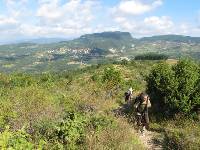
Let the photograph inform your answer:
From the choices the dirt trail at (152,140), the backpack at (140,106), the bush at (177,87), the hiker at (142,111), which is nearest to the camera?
the dirt trail at (152,140)

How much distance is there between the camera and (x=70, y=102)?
18.4 m

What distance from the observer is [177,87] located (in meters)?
17.9

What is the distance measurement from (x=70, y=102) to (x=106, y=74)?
22.7 metres

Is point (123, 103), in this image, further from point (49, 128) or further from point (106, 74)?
point (106, 74)

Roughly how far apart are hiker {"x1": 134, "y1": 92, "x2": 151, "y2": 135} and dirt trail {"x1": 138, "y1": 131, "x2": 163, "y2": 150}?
1.47 ft

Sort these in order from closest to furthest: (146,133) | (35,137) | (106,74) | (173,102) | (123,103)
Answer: (35,137) → (146,133) → (173,102) → (123,103) → (106,74)

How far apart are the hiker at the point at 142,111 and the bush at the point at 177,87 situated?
6.06 ft

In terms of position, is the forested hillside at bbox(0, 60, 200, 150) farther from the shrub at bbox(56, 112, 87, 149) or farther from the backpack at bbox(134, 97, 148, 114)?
the backpack at bbox(134, 97, 148, 114)

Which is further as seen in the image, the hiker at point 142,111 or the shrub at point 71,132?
the hiker at point 142,111

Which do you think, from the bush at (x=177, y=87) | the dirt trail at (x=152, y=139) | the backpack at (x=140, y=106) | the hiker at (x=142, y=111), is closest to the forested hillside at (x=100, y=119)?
the bush at (x=177, y=87)

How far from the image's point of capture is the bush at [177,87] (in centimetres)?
1736

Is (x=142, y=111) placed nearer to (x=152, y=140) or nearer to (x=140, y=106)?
(x=140, y=106)

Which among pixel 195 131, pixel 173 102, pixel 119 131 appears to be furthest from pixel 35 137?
pixel 173 102

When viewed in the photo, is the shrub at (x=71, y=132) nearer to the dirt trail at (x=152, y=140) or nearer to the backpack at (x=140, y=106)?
the dirt trail at (x=152, y=140)
